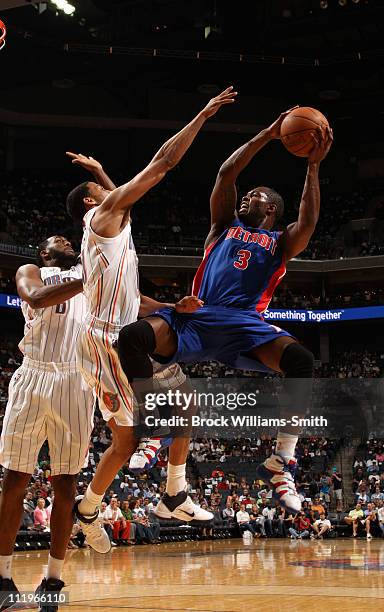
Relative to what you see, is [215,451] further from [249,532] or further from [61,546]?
[61,546]

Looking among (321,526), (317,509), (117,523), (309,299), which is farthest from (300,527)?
(309,299)

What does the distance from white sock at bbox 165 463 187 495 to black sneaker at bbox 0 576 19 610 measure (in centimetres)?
133

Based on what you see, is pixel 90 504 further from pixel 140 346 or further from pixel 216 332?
pixel 216 332

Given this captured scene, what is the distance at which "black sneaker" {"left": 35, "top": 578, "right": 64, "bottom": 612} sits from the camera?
562cm

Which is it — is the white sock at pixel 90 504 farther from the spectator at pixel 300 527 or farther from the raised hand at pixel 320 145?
the spectator at pixel 300 527

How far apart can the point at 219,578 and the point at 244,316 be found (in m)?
5.75

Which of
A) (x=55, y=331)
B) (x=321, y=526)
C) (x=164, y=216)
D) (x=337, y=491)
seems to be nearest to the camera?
(x=55, y=331)

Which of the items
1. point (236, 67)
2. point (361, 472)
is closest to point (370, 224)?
point (236, 67)

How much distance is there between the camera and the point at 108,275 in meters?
5.26

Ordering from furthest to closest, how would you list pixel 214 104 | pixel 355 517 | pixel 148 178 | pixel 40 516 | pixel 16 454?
pixel 355 517 → pixel 40 516 → pixel 16 454 → pixel 214 104 → pixel 148 178

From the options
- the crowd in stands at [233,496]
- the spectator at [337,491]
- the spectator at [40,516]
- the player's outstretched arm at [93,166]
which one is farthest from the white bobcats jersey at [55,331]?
the spectator at [337,491]

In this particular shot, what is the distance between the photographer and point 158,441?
5262 mm

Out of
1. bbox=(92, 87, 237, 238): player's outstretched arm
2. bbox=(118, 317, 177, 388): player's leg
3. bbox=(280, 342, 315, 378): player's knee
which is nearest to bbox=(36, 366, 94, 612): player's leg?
bbox=(118, 317, 177, 388): player's leg

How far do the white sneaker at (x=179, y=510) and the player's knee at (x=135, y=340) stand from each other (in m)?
1.12
